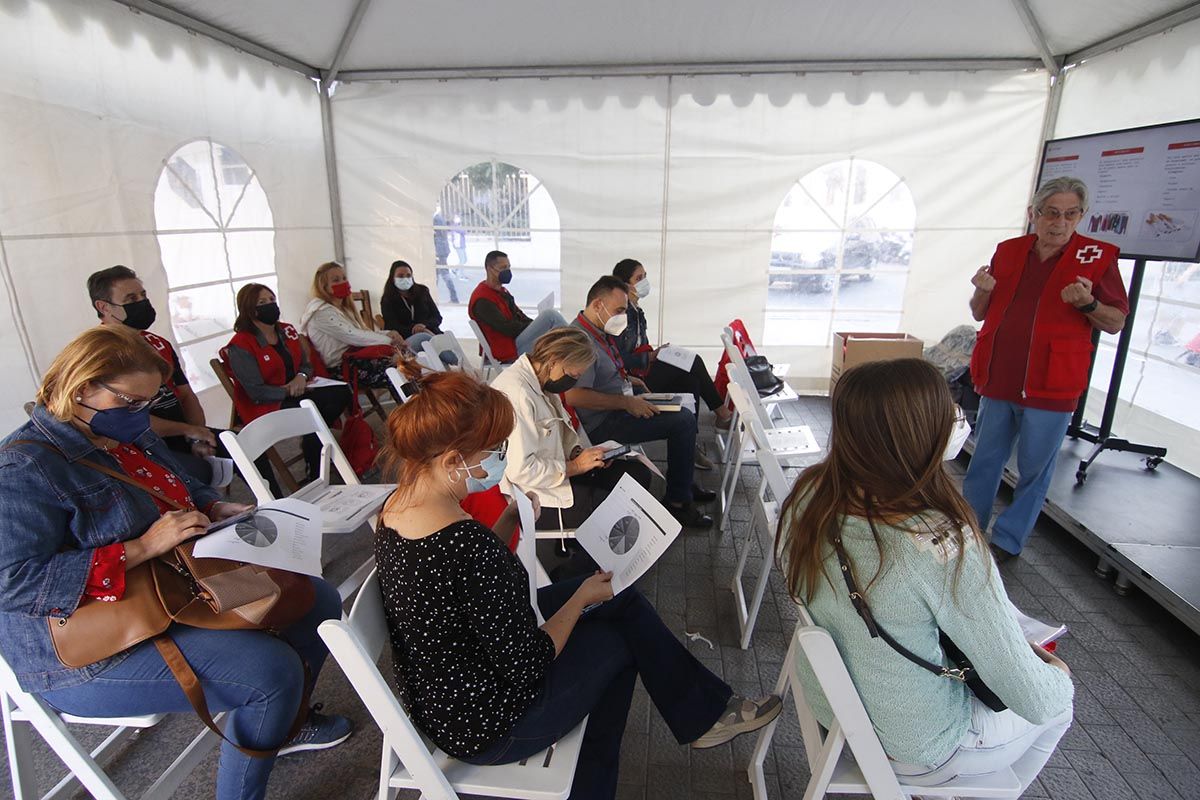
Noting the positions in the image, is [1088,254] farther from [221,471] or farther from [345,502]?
[221,471]

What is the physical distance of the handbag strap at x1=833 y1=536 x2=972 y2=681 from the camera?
4.04ft

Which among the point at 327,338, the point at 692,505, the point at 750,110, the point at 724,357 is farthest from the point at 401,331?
the point at 750,110

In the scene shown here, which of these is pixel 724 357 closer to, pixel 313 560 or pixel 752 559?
pixel 752 559

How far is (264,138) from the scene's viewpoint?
5020 millimetres

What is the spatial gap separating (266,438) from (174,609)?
39.8 inches

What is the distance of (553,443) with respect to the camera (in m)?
2.57

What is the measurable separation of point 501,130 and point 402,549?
17.0ft

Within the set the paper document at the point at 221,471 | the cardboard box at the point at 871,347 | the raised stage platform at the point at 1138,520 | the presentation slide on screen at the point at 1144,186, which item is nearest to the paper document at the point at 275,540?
the paper document at the point at 221,471

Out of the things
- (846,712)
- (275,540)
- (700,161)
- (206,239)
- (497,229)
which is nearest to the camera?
(846,712)

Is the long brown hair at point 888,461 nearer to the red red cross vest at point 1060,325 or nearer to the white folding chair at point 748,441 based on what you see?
the white folding chair at point 748,441

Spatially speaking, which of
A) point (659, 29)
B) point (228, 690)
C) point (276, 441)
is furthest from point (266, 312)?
point (659, 29)

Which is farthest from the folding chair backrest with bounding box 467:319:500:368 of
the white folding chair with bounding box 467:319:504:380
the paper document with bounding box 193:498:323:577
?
the paper document with bounding box 193:498:323:577

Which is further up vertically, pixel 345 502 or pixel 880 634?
pixel 880 634

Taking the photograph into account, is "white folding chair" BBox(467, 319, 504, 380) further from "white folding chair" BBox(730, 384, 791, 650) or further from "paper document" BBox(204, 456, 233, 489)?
"white folding chair" BBox(730, 384, 791, 650)
